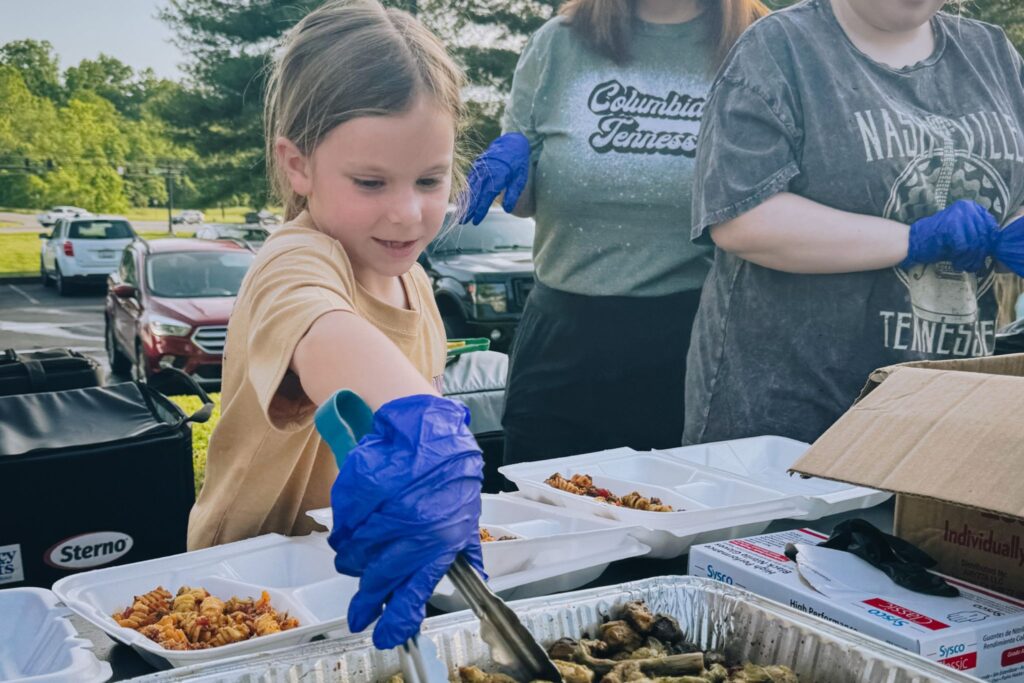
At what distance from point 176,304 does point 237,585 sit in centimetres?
775

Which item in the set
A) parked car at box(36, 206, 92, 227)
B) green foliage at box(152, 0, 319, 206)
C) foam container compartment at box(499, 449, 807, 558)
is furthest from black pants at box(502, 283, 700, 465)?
parked car at box(36, 206, 92, 227)

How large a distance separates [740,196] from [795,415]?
1.54 feet

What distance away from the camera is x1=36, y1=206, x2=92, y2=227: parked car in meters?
30.0

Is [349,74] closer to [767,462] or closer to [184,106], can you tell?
[767,462]

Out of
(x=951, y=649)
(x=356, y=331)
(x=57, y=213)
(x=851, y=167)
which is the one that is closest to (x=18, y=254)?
(x=57, y=213)

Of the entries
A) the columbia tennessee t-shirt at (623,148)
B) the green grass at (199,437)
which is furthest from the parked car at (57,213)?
the columbia tennessee t-shirt at (623,148)

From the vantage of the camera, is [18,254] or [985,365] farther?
Answer: [18,254]

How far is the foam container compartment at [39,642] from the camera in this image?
102 cm

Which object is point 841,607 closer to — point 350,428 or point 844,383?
point 350,428

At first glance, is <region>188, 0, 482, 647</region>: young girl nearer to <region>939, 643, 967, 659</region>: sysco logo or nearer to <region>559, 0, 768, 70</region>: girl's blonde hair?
<region>939, 643, 967, 659</region>: sysco logo

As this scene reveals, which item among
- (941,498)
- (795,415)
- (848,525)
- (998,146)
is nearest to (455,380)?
(795,415)

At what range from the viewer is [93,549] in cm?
264

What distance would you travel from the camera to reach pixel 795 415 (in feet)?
6.47

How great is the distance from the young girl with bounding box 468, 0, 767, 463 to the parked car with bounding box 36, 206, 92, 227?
30637 mm
